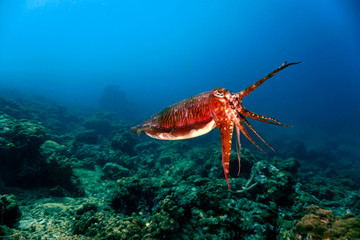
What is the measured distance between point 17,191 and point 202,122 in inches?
295

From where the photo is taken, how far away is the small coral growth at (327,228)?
90.2 inches

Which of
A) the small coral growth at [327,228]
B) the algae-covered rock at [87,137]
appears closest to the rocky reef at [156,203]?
the small coral growth at [327,228]

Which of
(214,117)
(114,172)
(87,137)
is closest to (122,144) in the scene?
(87,137)

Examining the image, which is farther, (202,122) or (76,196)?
(76,196)

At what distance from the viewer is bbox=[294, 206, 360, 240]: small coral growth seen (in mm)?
2292

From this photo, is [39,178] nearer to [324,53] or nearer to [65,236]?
[65,236]

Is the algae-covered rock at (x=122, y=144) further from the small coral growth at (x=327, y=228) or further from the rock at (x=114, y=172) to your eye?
the small coral growth at (x=327, y=228)

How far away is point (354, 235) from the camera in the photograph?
2.21 meters

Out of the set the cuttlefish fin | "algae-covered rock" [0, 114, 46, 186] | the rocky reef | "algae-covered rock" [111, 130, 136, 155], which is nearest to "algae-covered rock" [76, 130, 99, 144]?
"algae-covered rock" [111, 130, 136, 155]

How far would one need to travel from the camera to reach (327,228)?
2.48m

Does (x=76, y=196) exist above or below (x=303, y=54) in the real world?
below

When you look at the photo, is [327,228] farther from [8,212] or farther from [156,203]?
[8,212]

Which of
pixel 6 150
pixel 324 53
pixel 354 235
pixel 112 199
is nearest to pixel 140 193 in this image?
pixel 112 199

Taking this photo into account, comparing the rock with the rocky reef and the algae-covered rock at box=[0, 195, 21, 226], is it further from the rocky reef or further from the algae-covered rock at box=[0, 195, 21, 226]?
Result: the algae-covered rock at box=[0, 195, 21, 226]
